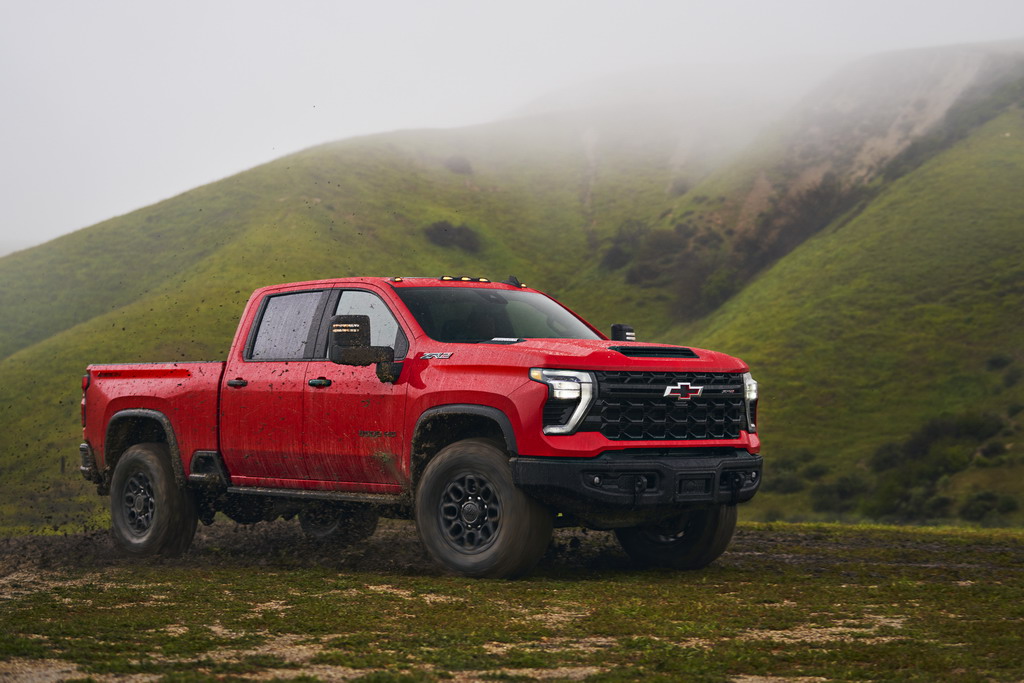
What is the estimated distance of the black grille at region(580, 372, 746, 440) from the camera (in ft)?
24.8

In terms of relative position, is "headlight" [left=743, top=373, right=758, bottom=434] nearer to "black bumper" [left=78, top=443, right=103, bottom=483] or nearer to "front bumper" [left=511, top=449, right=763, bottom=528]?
"front bumper" [left=511, top=449, right=763, bottom=528]

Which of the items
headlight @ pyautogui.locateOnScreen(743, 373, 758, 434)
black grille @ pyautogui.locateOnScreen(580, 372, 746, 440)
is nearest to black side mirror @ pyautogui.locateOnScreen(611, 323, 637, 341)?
headlight @ pyautogui.locateOnScreen(743, 373, 758, 434)

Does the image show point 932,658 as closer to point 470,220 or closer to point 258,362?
point 258,362

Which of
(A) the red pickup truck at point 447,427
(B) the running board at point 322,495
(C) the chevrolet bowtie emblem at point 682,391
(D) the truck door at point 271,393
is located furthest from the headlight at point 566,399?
(D) the truck door at point 271,393

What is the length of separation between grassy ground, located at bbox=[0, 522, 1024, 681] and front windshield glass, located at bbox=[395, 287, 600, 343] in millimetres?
1794

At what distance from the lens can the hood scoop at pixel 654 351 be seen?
7.80m

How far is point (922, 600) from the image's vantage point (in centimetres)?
716

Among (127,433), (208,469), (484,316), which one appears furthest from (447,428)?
(127,433)

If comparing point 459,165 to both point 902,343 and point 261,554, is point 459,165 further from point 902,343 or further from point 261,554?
point 261,554

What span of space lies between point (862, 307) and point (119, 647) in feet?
206

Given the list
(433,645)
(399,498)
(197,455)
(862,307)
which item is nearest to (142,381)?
(197,455)

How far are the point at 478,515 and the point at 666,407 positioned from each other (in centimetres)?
148

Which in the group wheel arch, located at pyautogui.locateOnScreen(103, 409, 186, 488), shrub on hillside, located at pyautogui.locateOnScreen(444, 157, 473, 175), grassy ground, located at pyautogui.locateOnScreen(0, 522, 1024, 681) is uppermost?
shrub on hillside, located at pyautogui.locateOnScreen(444, 157, 473, 175)

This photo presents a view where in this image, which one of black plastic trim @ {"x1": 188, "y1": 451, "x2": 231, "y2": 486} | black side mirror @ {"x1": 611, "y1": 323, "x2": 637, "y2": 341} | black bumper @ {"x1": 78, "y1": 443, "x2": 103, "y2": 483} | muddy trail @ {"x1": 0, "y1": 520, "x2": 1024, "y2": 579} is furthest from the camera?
black bumper @ {"x1": 78, "y1": 443, "x2": 103, "y2": 483}
